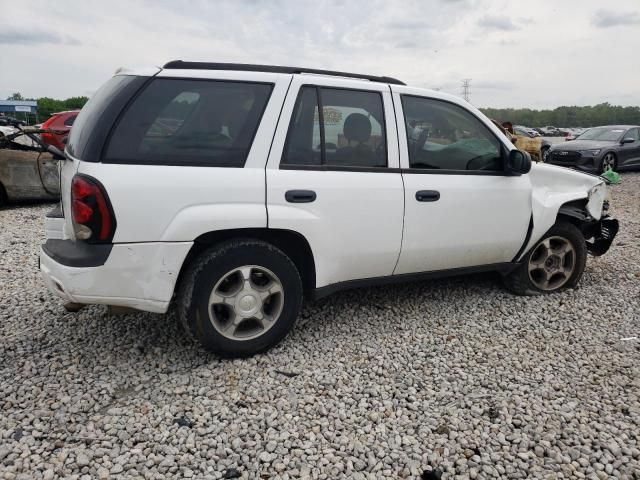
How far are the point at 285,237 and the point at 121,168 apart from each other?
110 cm

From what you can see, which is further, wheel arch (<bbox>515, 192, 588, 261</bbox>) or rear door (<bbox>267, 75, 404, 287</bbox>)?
wheel arch (<bbox>515, 192, 588, 261</bbox>)

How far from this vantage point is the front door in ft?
11.6

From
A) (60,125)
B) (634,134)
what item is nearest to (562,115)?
(634,134)

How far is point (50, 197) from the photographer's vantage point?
8406mm

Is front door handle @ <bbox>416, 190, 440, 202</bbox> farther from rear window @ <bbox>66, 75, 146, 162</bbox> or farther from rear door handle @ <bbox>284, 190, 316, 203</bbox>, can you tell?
rear window @ <bbox>66, 75, 146, 162</bbox>

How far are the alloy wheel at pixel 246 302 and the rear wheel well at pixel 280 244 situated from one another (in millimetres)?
214

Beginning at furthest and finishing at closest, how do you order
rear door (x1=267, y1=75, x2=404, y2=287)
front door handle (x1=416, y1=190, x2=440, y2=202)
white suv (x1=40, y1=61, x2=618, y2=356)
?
front door handle (x1=416, y1=190, x2=440, y2=202) < rear door (x1=267, y1=75, x2=404, y2=287) < white suv (x1=40, y1=61, x2=618, y2=356)

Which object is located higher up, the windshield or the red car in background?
the windshield

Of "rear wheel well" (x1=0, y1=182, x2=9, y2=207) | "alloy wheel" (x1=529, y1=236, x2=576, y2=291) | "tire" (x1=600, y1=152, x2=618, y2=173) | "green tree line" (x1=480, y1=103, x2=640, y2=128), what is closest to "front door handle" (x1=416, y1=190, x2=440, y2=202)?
"alloy wheel" (x1=529, y1=236, x2=576, y2=291)

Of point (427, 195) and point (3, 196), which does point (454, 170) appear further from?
point (3, 196)

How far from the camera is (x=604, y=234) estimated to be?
4809 millimetres

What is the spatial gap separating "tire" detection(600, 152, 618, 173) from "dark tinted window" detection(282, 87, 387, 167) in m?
12.4

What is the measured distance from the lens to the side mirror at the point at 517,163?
12.5 feet

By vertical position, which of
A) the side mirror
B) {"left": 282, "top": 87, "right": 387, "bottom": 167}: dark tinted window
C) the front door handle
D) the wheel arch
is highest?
{"left": 282, "top": 87, "right": 387, "bottom": 167}: dark tinted window
